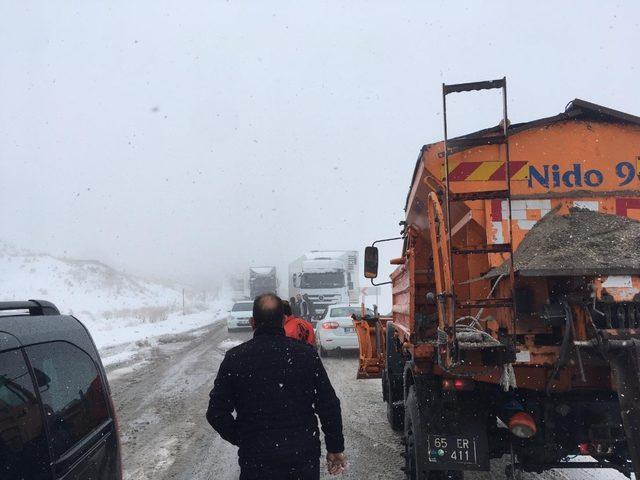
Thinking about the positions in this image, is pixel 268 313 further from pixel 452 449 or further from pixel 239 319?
pixel 239 319

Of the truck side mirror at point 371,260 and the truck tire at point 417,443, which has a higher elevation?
the truck side mirror at point 371,260

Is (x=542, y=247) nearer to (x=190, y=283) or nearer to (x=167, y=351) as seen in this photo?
(x=167, y=351)

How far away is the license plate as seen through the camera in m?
3.79

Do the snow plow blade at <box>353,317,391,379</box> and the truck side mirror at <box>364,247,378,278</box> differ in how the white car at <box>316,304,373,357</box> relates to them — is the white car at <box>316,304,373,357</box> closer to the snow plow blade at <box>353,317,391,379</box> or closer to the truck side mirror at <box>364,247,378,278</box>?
the snow plow blade at <box>353,317,391,379</box>

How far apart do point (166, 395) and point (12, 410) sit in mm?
7913

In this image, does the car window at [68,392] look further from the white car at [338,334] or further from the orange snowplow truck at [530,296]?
the white car at [338,334]

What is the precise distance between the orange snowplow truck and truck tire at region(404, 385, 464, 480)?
0.01 metres

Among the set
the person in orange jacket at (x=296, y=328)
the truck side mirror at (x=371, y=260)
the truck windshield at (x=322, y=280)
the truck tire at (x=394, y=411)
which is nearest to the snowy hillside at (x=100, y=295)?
the truck windshield at (x=322, y=280)

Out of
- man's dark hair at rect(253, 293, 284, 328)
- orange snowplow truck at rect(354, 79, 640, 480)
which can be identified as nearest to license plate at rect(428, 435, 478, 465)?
orange snowplow truck at rect(354, 79, 640, 480)

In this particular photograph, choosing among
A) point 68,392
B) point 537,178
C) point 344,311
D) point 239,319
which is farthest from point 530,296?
point 239,319

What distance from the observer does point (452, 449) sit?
382 cm

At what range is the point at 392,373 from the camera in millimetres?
6527

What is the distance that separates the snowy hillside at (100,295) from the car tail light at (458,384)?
17838 millimetres

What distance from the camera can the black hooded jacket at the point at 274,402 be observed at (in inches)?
107
